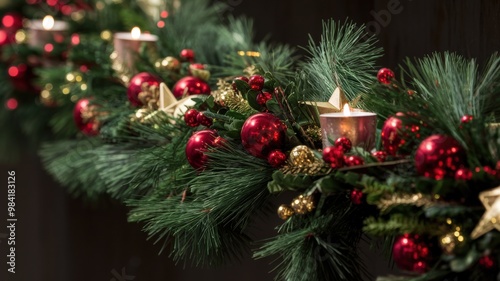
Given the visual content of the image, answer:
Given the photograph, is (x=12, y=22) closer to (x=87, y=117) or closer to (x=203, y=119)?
(x=87, y=117)

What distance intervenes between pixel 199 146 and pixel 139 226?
0.60 meters

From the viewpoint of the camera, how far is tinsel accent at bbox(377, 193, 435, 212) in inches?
19.8

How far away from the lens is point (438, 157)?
51 centimetres

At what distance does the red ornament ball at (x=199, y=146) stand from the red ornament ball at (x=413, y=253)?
0.77 feet

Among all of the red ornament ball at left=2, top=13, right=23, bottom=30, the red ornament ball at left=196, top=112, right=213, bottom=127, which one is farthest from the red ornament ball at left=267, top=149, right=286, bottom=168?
the red ornament ball at left=2, top=13, right=23, bottom=30

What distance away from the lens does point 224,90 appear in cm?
76

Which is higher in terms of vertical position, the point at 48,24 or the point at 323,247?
the point at 48,24

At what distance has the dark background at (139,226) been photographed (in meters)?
0.82

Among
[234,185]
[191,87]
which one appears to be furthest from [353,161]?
[191,87]

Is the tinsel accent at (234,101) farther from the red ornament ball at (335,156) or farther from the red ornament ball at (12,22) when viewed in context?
the red ornament ball at (12,22)

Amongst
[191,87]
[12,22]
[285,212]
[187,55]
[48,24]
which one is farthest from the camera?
[12,22]

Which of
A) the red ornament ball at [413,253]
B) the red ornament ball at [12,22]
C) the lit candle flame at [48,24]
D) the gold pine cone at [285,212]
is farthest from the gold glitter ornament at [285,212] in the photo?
the red ornament ball at [12,22]

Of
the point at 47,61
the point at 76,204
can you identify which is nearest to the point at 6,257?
the point at 76,204

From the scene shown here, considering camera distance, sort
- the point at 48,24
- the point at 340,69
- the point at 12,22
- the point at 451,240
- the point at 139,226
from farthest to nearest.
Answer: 1. the point at 12,22
2. the point at 48,24
3. the point at 139,226
4. the point at 340,69
5. the point at 451,240
